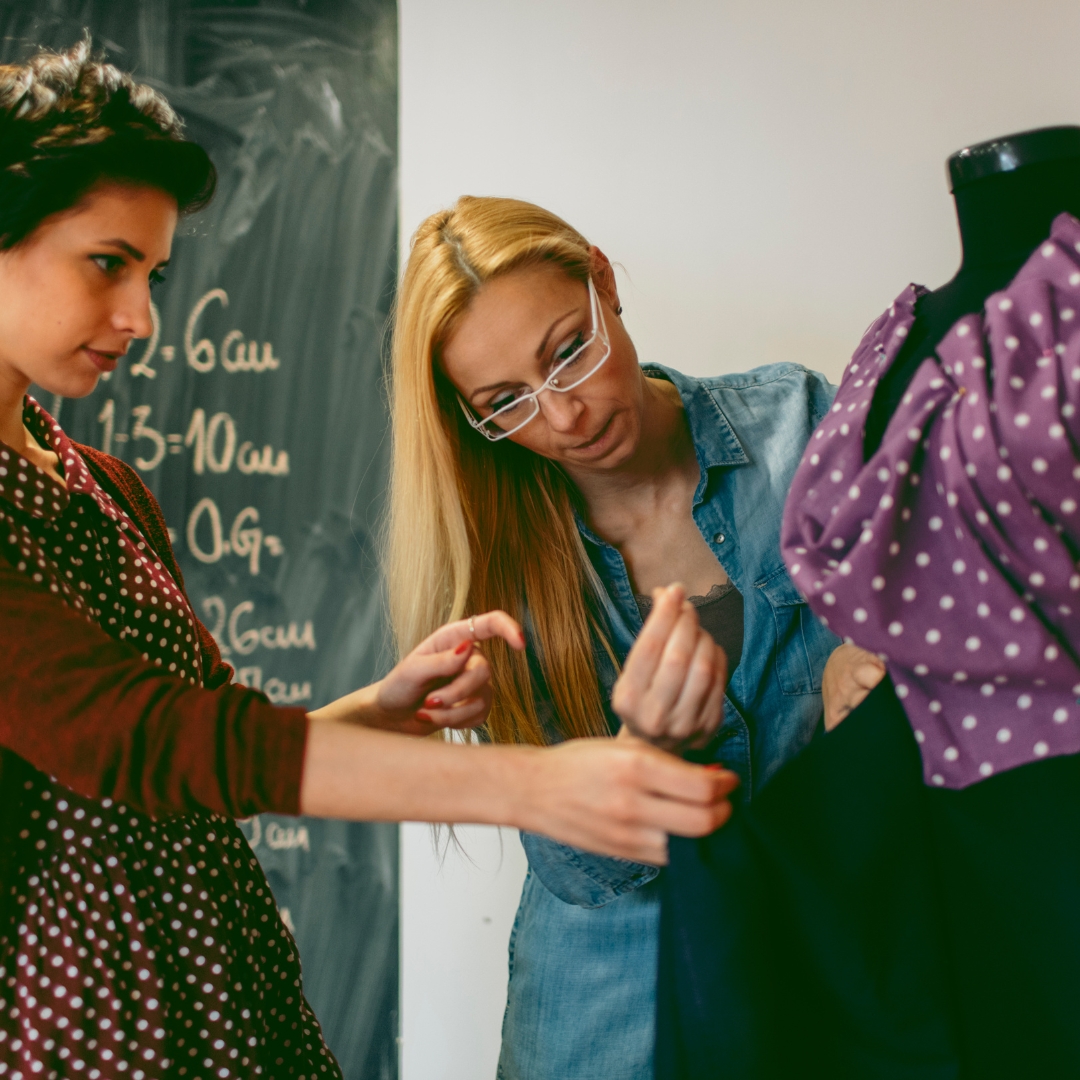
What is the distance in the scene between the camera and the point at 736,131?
1457mm

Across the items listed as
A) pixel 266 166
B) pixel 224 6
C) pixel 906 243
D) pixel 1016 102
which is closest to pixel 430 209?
pixel 266 166

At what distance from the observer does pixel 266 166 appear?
5.21ft

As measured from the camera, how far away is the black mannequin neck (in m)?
0.65

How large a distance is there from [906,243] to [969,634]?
3.30 feet

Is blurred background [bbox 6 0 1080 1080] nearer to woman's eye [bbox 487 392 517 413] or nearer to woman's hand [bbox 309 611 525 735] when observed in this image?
woman's eye [bbox 487 392 517 413]

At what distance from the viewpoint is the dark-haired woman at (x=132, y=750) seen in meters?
0.64

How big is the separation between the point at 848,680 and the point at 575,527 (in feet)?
1.76

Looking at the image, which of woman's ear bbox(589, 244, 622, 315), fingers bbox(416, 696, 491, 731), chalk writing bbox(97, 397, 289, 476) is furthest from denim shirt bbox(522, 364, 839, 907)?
chalk writing bbox(97, 397, 289, 476)

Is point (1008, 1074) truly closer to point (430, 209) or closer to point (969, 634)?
point (969, 634)

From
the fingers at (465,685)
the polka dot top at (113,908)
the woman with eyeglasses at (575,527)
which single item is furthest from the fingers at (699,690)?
the polka dot top at (113,908)

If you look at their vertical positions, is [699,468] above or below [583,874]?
above

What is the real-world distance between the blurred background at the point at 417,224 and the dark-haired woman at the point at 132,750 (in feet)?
2.04

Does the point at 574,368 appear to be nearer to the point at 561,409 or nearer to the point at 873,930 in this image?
the point at 561,409

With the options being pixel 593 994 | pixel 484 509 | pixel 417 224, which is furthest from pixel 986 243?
pixel 417 224
